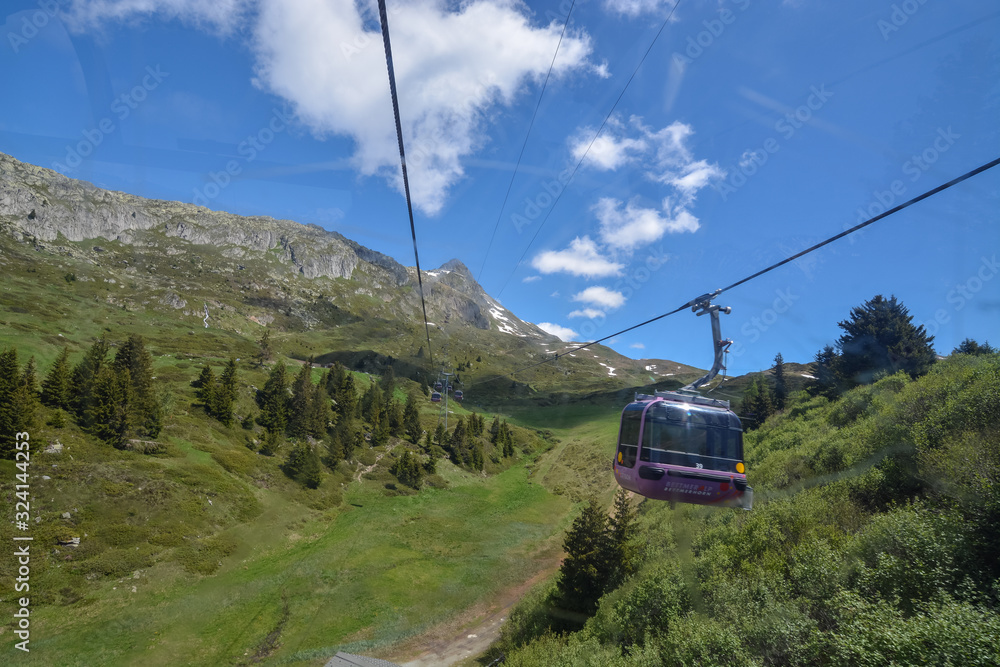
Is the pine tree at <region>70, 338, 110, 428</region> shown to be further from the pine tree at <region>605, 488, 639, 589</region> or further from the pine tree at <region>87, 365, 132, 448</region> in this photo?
the pine tree at <region>605, 488, 639, 589</region>

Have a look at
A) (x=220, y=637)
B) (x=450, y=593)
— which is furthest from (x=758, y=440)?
(x=220, y=637)

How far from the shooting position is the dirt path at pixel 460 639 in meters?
27.8

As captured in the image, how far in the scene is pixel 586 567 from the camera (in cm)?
2959

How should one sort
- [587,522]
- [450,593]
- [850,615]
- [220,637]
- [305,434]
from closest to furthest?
[850,615] < [220,637] < [587,522] < [450,593] < [305,434]

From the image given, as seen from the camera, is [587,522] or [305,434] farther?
[305,434]

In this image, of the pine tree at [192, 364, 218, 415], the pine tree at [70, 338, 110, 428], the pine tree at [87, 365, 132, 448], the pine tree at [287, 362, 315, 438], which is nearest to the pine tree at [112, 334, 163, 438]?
the pine tree at [87, 365, 132, 448]

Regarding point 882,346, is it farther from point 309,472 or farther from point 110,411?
point 110,411

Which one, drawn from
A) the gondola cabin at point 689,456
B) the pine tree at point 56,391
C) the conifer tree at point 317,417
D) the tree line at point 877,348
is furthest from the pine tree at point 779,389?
the pine tree at point 56,391

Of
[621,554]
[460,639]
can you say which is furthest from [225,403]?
[621,554]

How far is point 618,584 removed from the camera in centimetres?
2847

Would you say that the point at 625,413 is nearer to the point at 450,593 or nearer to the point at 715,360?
the point at 715,360

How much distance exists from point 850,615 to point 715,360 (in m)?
8.33

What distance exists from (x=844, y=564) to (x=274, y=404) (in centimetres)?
6340

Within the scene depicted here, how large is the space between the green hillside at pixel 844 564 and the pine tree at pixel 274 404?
4314 cm
